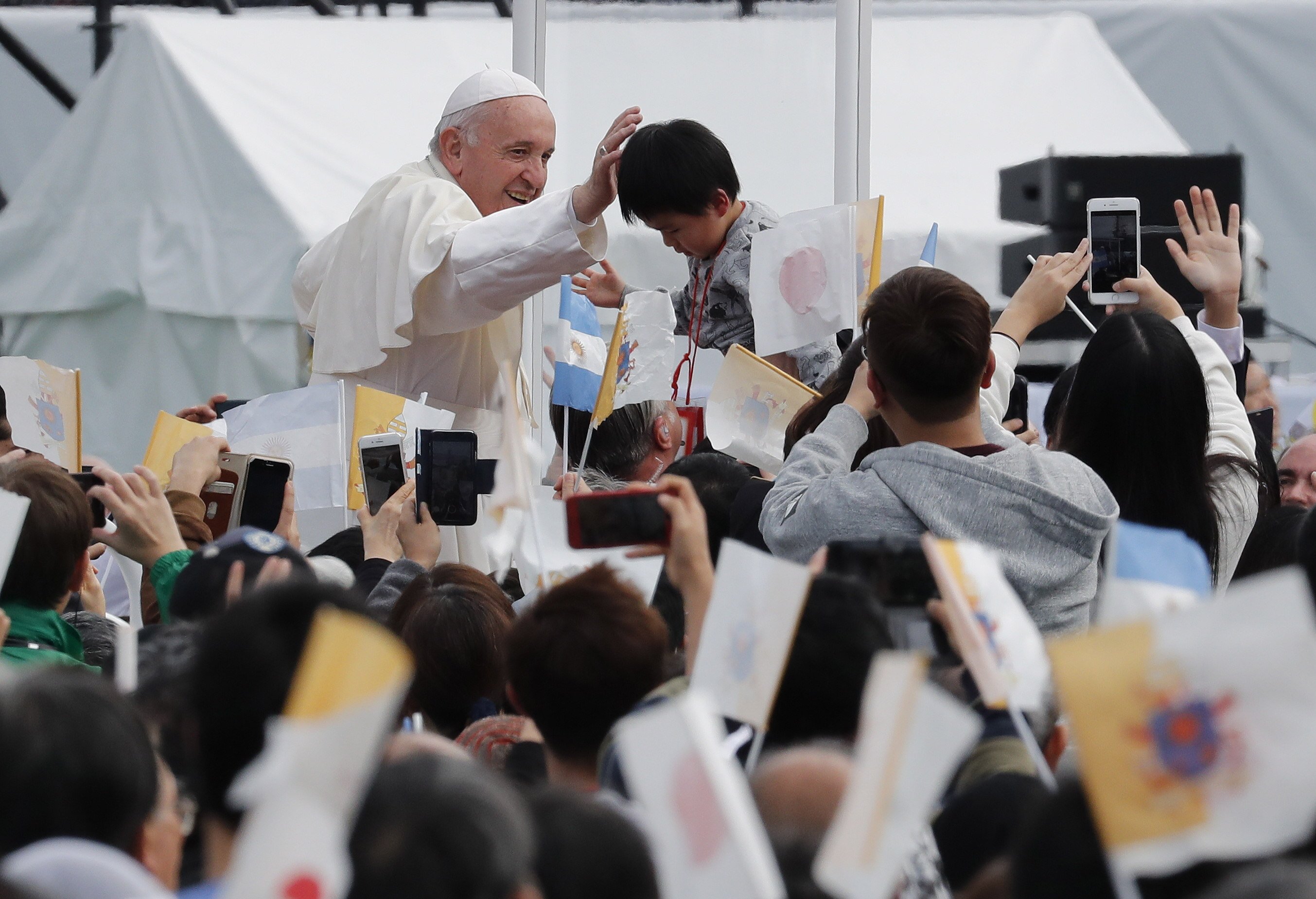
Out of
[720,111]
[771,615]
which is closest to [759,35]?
[720,111]

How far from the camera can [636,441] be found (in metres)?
3.59

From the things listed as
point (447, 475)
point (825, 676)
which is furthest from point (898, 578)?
point (447, 475)

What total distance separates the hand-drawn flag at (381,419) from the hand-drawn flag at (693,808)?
242 centimetres

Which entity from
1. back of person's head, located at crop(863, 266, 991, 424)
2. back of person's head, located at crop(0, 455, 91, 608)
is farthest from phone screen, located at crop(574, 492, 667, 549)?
back of person's head, located at crop(0, 455, 91, 608)

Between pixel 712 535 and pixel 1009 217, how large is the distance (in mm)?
3812

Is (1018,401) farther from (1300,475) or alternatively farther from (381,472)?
(381,472)

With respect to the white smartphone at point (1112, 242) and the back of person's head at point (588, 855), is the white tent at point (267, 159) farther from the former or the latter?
the back of person's head at point (588, 855)

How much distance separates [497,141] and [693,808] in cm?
301

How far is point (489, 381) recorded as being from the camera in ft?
12.6

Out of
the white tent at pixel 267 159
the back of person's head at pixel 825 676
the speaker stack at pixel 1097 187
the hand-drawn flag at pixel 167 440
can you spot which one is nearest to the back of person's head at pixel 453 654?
the back of person's head at pixel 825 676

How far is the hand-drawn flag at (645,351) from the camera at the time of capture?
327cm

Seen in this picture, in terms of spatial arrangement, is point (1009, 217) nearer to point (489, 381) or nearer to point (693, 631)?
point (489, 381)

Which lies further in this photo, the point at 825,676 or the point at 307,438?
the point at 307,438

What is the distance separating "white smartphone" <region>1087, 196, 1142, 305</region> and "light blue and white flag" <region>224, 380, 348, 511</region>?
5.01ft
